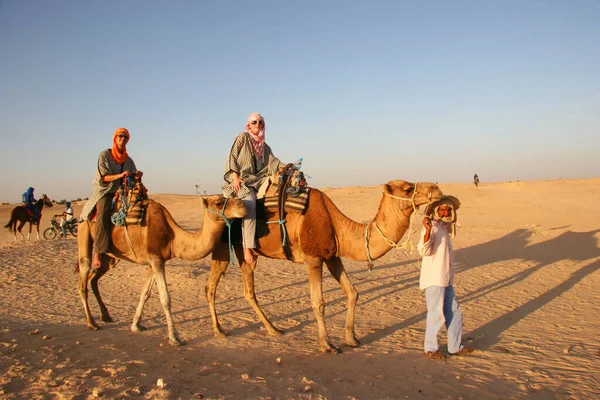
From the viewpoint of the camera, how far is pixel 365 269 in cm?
1310

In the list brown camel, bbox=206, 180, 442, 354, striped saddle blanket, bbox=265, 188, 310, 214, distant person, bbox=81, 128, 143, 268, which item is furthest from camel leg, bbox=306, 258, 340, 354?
distant person, bbox=81, 128, 143, 268

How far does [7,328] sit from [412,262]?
10.7 meters

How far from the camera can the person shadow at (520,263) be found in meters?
7.62

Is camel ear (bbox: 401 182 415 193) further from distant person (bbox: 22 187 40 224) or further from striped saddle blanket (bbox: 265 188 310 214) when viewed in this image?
distant person (bbox: 22 187 40 224)

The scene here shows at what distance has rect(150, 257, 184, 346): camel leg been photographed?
6.64 metres

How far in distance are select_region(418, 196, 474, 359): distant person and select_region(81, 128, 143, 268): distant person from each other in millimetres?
4680

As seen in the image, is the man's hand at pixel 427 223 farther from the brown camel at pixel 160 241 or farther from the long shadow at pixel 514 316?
the brown camel at pixel 160 241

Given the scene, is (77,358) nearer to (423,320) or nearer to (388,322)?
(388,322)

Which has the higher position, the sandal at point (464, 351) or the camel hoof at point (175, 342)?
the camel hoof at point (175, 342)

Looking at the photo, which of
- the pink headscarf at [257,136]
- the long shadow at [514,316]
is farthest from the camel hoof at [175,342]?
the long shadow at [514,316]

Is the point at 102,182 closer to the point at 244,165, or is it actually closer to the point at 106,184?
the point at 106,184

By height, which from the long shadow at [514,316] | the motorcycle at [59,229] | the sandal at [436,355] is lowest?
the long shadow at [514,316]

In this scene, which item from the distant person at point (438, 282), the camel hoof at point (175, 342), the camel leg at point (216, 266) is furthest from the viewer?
the camel leg at point (216, 266)

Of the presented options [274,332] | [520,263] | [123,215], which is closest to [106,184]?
[123,215]
